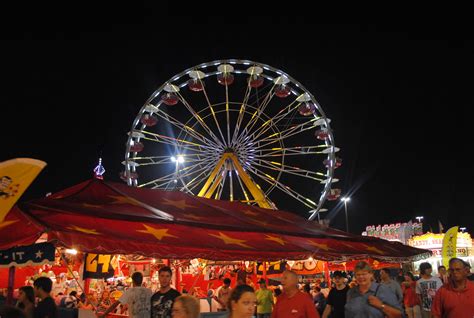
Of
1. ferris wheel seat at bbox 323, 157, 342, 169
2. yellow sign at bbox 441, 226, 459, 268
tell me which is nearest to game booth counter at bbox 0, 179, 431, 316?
yellow sign at bbox 441, 226, 459, 268

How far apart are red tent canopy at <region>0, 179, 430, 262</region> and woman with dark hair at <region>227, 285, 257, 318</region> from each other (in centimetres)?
466

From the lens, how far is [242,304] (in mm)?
3479

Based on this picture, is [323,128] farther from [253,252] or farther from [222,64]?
[253,252]

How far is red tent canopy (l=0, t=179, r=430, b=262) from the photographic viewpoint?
7.73m

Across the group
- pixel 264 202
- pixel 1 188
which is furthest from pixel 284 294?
pixel 264 202

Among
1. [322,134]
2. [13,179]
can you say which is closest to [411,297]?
[13,179]

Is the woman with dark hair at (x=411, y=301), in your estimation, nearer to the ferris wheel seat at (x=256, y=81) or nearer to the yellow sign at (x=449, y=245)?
the yellow sign at (x=449, y=245)

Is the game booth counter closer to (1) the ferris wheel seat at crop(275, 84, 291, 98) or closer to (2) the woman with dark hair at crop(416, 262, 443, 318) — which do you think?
(2) the woman with dark hair at crop(416, 262, 443, 318)

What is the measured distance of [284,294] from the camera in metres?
5.21

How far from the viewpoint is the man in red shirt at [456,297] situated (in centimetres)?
507

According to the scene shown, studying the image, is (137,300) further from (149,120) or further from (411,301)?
(149,120)

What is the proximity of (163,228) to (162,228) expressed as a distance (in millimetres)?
24

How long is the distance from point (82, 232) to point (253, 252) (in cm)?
393

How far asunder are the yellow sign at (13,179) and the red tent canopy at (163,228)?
332 centimetres
